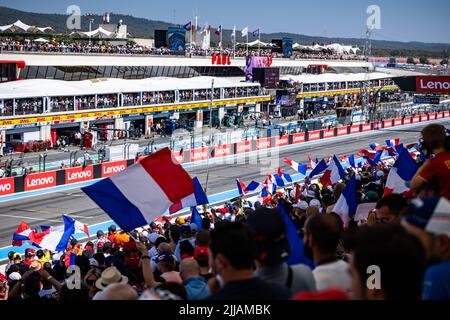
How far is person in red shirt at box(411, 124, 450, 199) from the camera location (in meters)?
6.69

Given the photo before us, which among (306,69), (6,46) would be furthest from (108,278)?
(306,69)

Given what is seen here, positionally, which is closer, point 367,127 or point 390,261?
point 390,261

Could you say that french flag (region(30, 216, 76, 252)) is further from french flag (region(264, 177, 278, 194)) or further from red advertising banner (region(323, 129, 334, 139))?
red advertising banner (region(323, 129, 334, 139))

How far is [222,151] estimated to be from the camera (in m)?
41.3

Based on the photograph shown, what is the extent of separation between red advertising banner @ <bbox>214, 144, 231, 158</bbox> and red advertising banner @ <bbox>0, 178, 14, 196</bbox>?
46.7ft

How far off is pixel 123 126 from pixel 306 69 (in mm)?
52193

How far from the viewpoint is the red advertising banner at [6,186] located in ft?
94.6

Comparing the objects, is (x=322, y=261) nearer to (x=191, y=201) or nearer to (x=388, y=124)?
(x=191, y=201)

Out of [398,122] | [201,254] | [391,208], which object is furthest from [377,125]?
[391,208]

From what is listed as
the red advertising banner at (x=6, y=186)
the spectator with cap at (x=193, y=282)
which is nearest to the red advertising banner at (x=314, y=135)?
the red advertising banner at (x=6, y=186)

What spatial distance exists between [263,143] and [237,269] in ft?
132

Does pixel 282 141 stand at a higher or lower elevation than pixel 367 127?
higher

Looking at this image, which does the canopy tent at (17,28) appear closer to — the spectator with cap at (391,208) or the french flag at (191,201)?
the french flag at (191,201)
